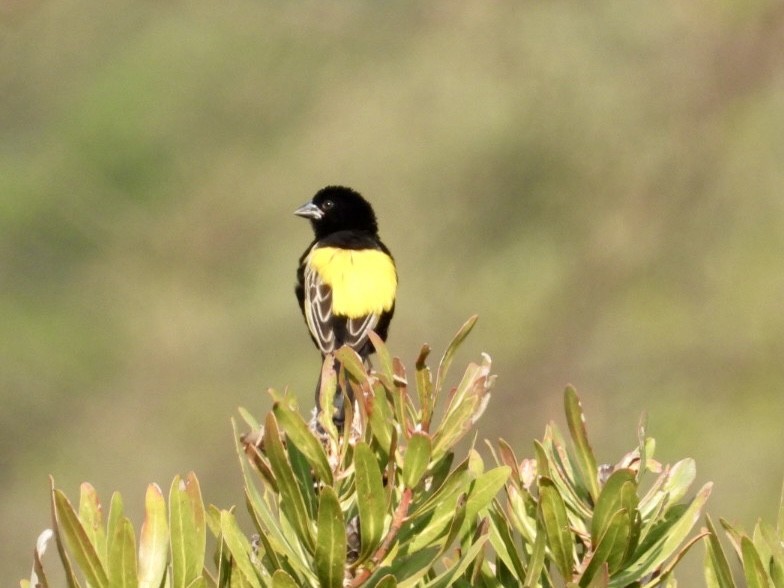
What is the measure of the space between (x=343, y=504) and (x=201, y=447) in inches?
485

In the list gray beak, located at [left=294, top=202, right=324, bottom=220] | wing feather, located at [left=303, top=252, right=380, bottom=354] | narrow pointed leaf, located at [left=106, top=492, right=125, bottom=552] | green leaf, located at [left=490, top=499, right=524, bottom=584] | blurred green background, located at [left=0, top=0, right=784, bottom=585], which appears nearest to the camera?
narrow pointed leaf, located at [left=106, top=492, right=125, bottom=552]

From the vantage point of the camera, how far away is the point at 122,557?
4.36 ft

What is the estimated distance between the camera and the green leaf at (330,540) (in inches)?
53.3

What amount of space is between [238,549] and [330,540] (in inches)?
5.1

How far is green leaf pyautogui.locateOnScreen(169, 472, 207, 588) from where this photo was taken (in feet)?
4.62

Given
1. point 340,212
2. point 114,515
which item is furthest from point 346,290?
point 114,515

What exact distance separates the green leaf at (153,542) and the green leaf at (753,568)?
0.66m

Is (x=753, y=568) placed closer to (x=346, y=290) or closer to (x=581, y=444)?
(x=581, y=444)

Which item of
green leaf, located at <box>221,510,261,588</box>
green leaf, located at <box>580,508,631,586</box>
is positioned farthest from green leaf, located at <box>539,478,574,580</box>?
green leaf, located at <box>221,510,261,588</box>

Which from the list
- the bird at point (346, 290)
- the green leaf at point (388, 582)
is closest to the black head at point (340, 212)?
the bird at point (346, 290)

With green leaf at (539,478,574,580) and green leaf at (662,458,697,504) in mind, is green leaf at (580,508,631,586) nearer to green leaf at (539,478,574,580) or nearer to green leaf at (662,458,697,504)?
green leaf at (539,478,574,580)

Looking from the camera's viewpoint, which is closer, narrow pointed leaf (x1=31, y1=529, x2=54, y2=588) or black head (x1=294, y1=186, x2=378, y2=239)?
narrow pointed leaf (x1=31, y1=529, x2=54, y2=588)

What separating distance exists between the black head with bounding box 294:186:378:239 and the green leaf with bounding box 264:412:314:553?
4542 millimetres

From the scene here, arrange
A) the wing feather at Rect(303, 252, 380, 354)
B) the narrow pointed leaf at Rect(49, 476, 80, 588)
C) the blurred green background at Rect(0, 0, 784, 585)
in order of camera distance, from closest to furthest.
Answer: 1. the narrow pointed leaf at Rect(49, 476, 80, 588)
2. the wing feather at Rect(303, 252, 380, 354)
3. the blurred green background at Rect(0, 0, 784, 585)
